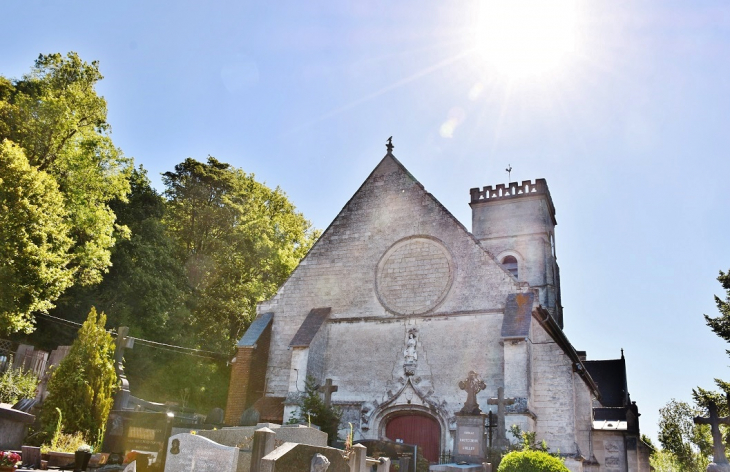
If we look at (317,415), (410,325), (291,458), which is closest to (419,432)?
(317,415)

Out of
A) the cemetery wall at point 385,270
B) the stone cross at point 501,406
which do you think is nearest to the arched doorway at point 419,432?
the cemetery wall at point 385,270

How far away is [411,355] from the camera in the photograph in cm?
1586

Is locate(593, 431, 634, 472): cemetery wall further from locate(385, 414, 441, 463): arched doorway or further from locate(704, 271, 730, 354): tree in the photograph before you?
locate(385, 414, 441, 463): arched doorway

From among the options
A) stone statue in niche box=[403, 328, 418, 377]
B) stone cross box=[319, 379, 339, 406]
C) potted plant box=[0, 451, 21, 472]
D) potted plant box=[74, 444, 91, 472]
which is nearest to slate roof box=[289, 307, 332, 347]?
stone cross box=[319, 379, 339, 406]

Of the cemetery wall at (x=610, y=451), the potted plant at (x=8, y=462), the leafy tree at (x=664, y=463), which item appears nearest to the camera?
the potted plant at (x=8, y=462)

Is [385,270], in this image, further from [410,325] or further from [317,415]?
[317,415]

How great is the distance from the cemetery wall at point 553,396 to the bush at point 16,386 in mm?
13620

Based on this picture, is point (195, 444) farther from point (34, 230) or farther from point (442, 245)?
point (34, 230)

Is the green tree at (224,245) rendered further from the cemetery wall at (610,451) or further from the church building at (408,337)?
the cemetery wall at (610,451)

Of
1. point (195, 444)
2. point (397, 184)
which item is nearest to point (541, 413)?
point (397, 184)

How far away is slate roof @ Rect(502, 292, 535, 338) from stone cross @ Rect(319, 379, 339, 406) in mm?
5222

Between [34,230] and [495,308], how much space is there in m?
13.6

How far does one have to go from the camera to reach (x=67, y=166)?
19828mm

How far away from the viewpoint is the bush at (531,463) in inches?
376
